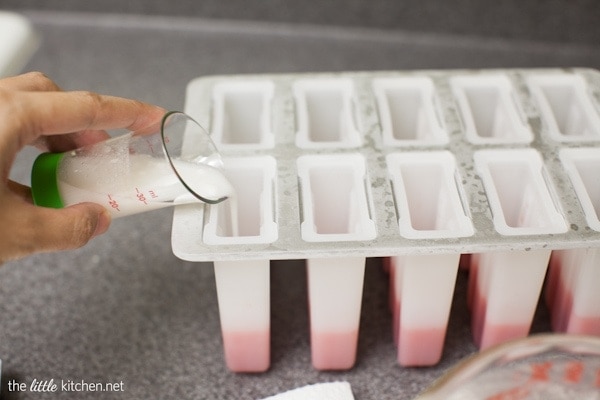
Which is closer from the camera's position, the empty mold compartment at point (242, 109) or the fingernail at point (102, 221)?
the fingernail at point (102, 221)

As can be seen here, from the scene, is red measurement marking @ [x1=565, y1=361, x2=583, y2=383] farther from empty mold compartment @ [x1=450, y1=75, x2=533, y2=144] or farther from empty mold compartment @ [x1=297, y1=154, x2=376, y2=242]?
empty mold compartment @ [x1=450, y1=75, x2=533, y2=144]

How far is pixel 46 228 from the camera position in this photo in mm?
604

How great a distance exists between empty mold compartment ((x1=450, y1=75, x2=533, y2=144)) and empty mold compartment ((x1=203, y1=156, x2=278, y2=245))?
228 mm

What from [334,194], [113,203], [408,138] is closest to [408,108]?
[408,138]

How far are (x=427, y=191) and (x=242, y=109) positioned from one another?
240mm

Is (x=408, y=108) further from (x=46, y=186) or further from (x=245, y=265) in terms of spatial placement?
(x=46, y=186)

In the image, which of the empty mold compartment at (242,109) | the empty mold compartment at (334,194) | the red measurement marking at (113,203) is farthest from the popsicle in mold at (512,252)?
the red measurement marking at (113,203)

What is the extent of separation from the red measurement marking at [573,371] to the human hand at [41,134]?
1.30 feet

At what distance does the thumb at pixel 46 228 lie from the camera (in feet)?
1.92

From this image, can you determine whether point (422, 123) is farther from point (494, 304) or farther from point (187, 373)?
point (187, 373)

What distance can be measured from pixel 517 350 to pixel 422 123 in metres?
0.43

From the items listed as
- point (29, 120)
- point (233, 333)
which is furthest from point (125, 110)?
point (233, 333)

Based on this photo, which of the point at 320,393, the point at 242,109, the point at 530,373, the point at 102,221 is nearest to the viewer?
the point at 530,373

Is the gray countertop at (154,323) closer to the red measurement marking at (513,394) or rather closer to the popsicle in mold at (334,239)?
the popsicle in mold at (334,239)
